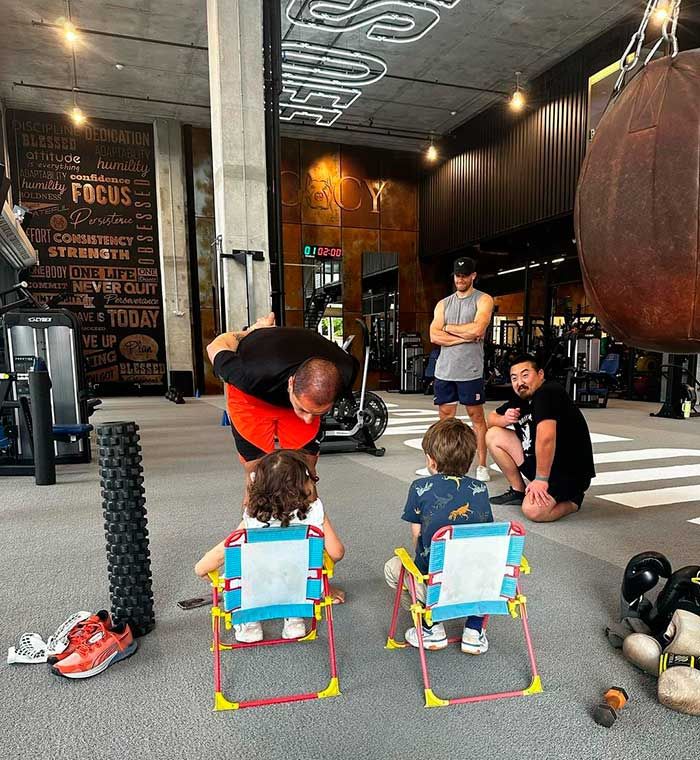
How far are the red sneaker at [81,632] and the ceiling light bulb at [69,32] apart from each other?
919 centimetres

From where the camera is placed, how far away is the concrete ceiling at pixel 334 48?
297 inches

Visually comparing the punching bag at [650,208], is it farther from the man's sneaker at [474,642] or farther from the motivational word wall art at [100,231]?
the motivational word wall art at [100,231]

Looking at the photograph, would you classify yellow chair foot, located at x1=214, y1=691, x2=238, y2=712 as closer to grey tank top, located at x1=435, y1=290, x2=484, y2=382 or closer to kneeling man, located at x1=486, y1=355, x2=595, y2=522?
kneeling man, located at x1=486, y1=355, x2=595, y2=522

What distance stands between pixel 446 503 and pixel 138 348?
11.9 m

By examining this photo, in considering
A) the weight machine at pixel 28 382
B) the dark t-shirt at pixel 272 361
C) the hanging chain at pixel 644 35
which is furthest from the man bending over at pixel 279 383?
the weight machine at pixel 28 382

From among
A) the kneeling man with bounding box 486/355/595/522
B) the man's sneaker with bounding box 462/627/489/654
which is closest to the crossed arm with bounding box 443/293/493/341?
the kneeling man with bounding box 486/355/595/522

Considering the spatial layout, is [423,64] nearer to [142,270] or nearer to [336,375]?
[142,270]

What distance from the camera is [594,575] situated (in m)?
2.21

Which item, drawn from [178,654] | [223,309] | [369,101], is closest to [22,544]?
[178,654]

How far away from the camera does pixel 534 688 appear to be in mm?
1462

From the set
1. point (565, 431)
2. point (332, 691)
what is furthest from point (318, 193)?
point (332, 691)

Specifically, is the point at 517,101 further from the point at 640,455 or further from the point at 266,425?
the point at 266,425

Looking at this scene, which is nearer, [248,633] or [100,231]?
[248,633]

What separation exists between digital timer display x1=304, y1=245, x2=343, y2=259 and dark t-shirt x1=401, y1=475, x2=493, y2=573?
11.1m
